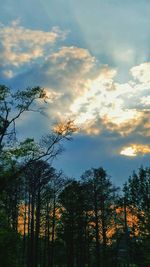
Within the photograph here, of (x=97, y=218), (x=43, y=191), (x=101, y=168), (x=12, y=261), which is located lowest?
(x=12, y=261)

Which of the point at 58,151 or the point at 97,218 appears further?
the point at 97,218

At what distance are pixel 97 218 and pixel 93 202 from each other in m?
2.62

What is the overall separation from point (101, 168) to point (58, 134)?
28.0 m

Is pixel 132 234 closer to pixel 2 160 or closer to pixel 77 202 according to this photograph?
pixel 77 202

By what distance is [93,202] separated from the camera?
5469 cm

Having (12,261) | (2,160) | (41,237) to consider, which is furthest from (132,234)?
(2,160)

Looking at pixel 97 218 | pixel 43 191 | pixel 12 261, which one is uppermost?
pixel 43 191

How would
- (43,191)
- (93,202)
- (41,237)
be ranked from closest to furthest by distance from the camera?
1. (43,191)
2. (93,202)
3. (41,237)

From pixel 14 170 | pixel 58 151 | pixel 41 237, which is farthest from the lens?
pixel 41 237

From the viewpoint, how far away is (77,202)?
56938 millimetres

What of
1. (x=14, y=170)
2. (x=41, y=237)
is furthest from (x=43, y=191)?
(x=14, y=170)

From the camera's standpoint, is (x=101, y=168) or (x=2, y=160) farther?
(x=101, y=168)

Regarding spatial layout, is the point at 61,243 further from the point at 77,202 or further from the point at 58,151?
A: the point at 58,151

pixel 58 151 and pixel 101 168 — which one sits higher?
pixel 101 168
